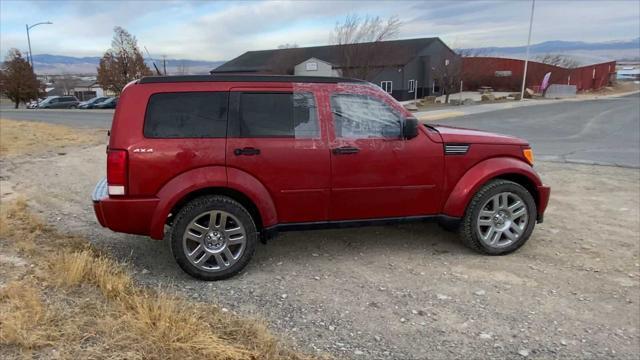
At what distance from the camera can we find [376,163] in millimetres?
4613

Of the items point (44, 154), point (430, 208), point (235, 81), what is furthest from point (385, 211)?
point (44, 154)

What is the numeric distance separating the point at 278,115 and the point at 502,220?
8.27 ft

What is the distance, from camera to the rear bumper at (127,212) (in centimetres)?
416

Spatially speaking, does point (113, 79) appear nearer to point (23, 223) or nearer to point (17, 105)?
point (17, 105)

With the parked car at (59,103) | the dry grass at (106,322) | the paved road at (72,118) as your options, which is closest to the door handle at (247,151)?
the dry grass at (106,322)

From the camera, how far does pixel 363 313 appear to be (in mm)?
3783

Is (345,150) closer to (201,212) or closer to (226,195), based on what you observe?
(226,195)

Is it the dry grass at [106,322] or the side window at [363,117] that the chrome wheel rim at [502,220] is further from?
the dry grass at [106,322]

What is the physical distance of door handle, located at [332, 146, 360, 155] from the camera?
4.50 m

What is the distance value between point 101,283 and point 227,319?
104cm

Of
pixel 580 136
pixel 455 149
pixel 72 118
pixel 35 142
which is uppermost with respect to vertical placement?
pixel 455 149

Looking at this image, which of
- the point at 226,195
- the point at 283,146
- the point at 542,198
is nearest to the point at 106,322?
the point at 226,195

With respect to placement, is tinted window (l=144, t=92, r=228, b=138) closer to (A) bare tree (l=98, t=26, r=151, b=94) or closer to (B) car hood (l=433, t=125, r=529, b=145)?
(B) car hood (l=433, t=125, r=529, b=145)

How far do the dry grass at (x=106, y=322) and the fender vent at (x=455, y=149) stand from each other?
8.36 ft
